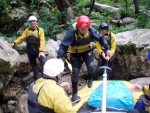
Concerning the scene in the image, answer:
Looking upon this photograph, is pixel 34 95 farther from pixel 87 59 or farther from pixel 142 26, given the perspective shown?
pixel 142 26

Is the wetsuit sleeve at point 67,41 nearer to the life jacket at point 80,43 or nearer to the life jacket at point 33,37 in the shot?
the life jacket at point 80,43

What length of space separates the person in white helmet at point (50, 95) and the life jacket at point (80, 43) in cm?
186

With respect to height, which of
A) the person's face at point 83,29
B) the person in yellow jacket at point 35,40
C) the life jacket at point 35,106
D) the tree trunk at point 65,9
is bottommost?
the life jacket at point 35,106

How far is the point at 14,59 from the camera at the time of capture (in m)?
7.55

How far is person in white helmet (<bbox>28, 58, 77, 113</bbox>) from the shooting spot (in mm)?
3711

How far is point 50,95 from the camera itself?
371 cm

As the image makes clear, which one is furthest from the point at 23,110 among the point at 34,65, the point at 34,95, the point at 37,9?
the point at 37,9

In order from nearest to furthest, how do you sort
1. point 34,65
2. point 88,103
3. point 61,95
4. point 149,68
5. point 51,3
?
point 61,95 < point 88,103 < point 34,65 < point 149,68 < point 51,3

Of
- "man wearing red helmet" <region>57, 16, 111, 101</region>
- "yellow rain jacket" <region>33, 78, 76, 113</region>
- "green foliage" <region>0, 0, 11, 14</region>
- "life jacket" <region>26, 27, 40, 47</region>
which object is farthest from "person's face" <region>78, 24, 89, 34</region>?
"green foliage" <region>0, 0, 11, 14</region>

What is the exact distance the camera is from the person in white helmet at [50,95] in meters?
3.71

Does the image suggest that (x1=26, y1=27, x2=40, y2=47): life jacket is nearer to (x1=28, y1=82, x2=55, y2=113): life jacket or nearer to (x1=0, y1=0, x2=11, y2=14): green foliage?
(x1=28, y1=82, x2=55, y2=113): life jacket

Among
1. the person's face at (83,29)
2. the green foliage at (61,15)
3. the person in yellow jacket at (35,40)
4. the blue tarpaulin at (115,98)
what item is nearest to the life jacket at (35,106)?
the person's face at (83,29)

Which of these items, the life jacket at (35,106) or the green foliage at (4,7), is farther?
the green foliage at (4,7)

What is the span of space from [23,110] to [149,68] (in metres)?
3.58
